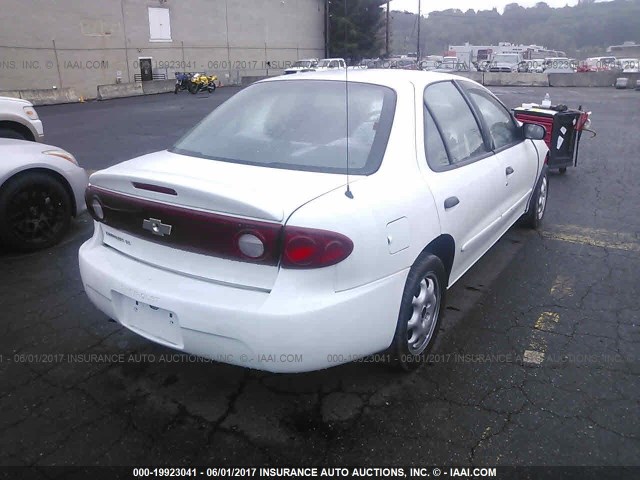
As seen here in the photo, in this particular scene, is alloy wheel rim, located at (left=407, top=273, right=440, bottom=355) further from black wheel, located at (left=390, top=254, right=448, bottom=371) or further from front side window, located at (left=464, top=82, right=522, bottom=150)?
front side window, located at (left=464, top=82, right=522, bottom=150)

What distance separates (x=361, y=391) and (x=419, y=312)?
1.72ft

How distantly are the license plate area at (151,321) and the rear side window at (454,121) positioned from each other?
1.88 metres

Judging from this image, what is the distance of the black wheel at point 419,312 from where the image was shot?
2.65m

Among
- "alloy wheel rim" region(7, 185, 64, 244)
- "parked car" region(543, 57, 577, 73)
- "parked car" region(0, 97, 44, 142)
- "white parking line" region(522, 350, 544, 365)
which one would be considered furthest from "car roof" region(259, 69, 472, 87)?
"parked car" region(543, 57, 577, 73)

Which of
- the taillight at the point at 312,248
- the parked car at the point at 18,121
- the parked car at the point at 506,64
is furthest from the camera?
the parked car at the point at 506,64

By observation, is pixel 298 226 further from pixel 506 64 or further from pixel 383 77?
pixel 506 64

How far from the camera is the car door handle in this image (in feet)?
9.61

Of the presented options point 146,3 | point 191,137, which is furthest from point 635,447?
point 146,3

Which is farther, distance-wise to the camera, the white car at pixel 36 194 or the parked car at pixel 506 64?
the parked car at pixel 506 64

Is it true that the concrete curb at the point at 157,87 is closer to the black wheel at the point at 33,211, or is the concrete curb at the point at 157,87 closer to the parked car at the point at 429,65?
the parked car at the point at 429,65

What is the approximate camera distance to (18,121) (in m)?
6.30

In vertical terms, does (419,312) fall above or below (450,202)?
below

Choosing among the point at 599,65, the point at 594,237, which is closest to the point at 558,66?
the point at 599,65

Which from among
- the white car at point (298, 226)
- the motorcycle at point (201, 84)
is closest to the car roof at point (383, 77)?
the white car at point (298, 226)
